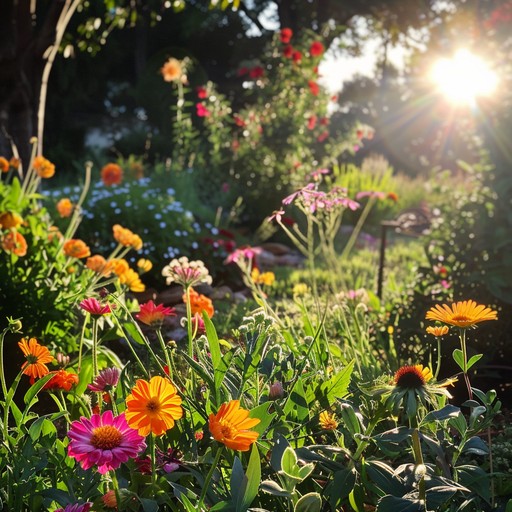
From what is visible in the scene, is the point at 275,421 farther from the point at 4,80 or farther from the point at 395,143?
the point at 395,143

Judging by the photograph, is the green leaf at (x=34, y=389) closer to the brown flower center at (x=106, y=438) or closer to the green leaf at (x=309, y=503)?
the brown flower center at (x=106, y=438)

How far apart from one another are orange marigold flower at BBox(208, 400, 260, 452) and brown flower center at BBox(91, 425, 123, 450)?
0.56 feet

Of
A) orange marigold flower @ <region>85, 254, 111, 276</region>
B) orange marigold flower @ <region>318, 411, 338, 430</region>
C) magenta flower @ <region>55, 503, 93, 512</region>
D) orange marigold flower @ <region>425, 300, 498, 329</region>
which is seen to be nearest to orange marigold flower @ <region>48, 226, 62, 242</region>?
orange marigold flower @ <region>85, 254, 111, 276</region>

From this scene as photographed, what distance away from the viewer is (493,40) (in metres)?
6.09

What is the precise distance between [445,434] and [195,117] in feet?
51.5

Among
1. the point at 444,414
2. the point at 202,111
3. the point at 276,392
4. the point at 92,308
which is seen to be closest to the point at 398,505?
the point at 444,414

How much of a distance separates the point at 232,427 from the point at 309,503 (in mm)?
209

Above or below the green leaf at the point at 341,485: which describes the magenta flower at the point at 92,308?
above

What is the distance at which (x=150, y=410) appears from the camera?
1245mm

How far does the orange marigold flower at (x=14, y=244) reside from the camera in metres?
2.87

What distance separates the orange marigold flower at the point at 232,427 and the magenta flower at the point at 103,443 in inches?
6.1

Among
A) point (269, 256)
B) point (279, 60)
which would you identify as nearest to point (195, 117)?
point (279, 60)

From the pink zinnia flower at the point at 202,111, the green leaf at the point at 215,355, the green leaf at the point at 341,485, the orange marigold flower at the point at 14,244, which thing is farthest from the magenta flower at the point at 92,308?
the pink zinnia flower at the point at 202,111

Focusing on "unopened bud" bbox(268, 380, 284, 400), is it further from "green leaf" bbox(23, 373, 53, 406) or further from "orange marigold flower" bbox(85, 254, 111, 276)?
"orange marigold flower" bbox(85, 254, 111, 276)
